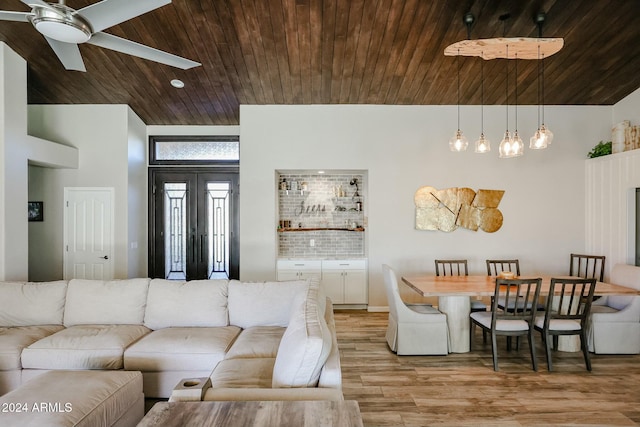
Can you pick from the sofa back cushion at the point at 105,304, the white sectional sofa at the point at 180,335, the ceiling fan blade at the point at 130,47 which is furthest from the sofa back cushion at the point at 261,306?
the ceiling fan blade at the point at 130,47

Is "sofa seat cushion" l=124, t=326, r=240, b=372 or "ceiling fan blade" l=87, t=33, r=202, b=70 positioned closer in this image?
"ceiling fan blade" l=87, t=33, r=202, b=70

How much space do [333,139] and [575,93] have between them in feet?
12.1

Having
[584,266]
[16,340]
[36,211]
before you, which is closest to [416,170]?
[584,266]

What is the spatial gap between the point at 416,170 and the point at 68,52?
15.2ft

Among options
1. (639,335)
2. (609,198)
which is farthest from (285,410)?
(609,198)

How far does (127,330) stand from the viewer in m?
3.14

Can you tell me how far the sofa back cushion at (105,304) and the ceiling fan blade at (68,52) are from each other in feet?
6.60

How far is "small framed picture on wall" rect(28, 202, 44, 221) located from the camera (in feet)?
18.9

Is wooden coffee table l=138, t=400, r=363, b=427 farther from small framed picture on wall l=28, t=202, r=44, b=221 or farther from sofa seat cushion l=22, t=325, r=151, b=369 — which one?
small framed picture on wall l=28, t=202, r=44, b=221

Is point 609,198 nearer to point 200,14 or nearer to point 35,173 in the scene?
point 200,14

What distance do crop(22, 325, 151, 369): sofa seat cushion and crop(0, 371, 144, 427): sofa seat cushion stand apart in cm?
52

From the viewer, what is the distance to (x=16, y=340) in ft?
9.51

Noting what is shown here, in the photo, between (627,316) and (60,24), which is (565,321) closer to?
(627,316)

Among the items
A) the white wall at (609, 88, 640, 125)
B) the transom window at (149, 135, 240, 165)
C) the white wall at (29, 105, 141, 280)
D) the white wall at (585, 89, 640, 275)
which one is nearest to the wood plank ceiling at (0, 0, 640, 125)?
the white wall at (609, 88, 640, 125)
